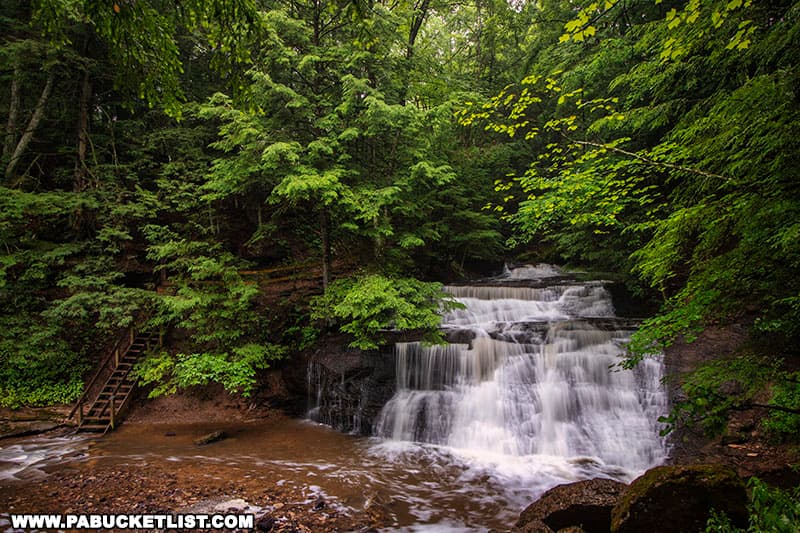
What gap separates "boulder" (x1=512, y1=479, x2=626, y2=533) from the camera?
455cm

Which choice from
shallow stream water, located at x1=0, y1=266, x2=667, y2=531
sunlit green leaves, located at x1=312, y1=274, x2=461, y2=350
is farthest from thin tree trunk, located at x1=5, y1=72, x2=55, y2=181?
sunlit green leaves, located at x1=312, y1=274, x2=461, y2=350

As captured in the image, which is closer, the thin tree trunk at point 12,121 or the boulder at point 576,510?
the boulder at point 576,510

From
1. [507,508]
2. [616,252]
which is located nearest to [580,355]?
[616,252]

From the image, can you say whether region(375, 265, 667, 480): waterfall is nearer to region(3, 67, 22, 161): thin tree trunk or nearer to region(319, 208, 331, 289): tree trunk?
region(319, 208, 331, 289): tree trunk

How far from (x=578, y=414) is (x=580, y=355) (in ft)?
4.43

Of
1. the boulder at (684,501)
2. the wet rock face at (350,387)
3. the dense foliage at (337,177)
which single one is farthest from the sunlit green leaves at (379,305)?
the boulder at (684,501)

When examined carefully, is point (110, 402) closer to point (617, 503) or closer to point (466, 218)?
point (617, 503)

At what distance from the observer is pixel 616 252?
10398 millimetres

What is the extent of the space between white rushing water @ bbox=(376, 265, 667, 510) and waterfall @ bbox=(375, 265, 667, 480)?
0.06 ft

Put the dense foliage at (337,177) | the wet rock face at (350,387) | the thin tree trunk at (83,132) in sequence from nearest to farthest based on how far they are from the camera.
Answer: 1. the dense foliage at (337,177)
2. the wet rock face at (350,387)
3. the thin tree trunk at (83,132)

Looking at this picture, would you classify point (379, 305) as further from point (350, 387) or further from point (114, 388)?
point (114, 388)

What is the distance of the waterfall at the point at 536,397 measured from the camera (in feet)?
24.4

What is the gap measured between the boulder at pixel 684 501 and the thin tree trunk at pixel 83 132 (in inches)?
573

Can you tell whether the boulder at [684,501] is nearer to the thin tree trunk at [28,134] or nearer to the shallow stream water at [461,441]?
the shallow stream water at [461,441]
